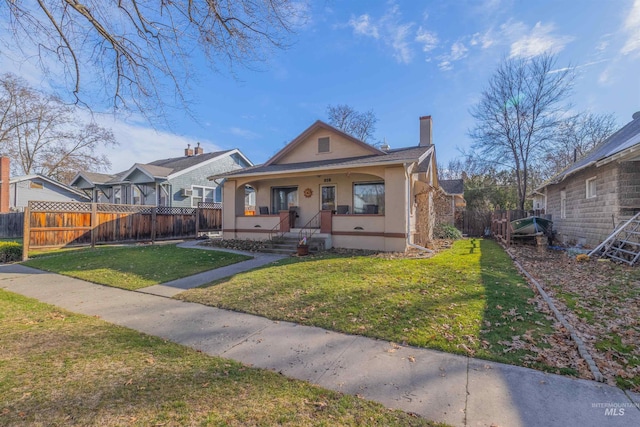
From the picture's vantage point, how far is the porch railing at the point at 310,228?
11.6 m

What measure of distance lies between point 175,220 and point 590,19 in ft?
65.6

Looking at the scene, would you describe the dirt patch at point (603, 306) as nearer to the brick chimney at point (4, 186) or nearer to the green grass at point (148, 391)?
the green grass at point (148, 391)

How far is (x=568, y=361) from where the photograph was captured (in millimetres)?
3141

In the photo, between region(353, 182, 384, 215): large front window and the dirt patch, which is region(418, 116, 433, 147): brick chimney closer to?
region(353, 182, 384, 215): large front window

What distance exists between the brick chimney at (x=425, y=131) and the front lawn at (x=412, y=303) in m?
9.86

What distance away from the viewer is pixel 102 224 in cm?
1372

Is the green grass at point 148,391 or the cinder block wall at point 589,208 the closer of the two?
the green grass at point 148,391

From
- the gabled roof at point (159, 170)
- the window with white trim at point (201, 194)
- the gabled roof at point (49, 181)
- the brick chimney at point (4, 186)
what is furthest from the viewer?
the gabled roof at point (49, 181)

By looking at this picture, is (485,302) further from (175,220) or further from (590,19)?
(175,220)

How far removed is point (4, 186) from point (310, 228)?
82.7 feet

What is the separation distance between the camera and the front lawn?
12.0 feet

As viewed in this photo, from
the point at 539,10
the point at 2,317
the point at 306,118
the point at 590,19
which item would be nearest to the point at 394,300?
the point at 2,317

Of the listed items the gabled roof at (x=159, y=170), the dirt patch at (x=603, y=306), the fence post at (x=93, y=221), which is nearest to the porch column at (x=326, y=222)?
the dirt patch at (x=603, y=306)

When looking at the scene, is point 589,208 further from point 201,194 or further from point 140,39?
point 201,194
